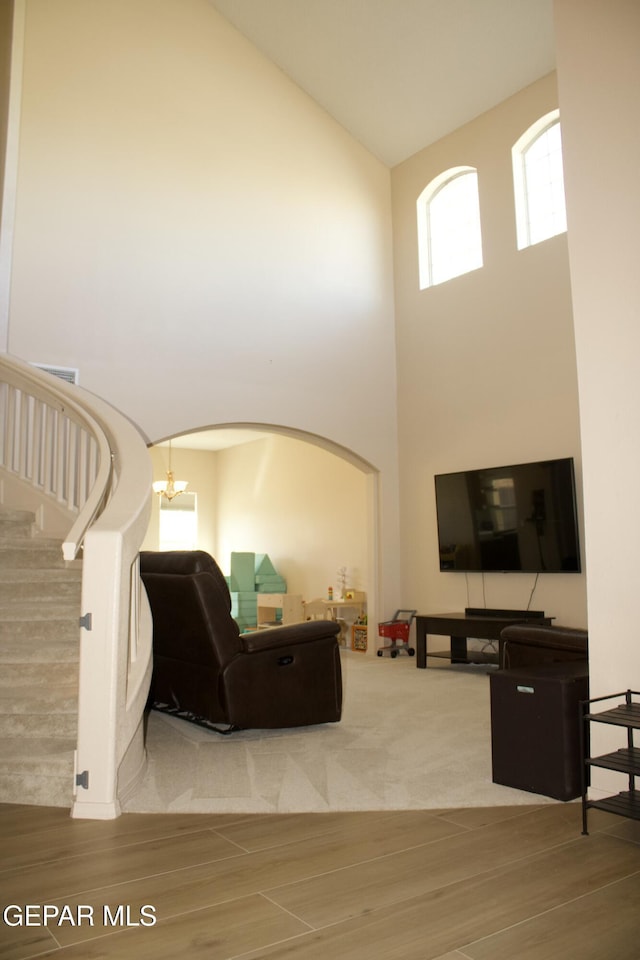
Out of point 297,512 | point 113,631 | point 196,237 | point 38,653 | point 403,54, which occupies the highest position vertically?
point 403,54

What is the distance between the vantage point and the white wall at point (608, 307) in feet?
10.2

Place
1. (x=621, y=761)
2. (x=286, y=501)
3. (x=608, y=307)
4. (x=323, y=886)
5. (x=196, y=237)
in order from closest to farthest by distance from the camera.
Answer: (x=323, y=886) → (x=621, y=761) → (x=608, y=307) → (x=196, y=237) → (x=286, y=501)

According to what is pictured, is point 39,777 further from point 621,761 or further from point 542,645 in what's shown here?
point 542,645

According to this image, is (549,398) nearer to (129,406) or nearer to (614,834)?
(129,406)

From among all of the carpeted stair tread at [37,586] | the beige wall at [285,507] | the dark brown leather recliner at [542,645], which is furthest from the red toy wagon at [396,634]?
the carpeted stair tread at [37,586]

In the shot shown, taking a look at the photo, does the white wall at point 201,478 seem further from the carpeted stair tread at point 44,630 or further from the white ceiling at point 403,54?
the carpeted stair tread at point 44,630

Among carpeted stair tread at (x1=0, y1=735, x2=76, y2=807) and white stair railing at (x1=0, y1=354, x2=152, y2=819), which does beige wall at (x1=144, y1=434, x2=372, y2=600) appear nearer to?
white stair railing at (x1=0, y1=354, x2=152, y2=819)

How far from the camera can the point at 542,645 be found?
457cm

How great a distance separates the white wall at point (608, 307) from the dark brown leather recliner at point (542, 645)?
49.0 inches

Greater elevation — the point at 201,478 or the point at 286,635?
the point at 201,478

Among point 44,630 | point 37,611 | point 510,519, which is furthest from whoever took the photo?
point 510,519

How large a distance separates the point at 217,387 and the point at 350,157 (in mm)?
3315

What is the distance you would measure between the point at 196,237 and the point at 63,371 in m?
1.92

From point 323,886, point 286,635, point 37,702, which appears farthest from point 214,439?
point 323,886
